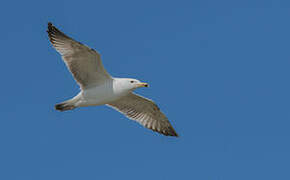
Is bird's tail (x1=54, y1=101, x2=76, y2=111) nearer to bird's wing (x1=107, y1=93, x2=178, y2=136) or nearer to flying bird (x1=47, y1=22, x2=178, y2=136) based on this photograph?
flying bird (x1=47, y1=22, x2=178, y2=136)

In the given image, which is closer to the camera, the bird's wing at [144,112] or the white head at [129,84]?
the white head at [129,84]

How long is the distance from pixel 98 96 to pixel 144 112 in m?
2.44

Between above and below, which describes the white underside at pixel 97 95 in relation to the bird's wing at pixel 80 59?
below

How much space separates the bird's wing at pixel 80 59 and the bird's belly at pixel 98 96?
0.68ft

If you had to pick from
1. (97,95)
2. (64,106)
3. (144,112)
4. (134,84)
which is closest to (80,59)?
(97,95)

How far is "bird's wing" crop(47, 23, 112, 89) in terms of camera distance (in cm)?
1369

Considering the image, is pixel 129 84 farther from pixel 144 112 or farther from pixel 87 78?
pixel 144 112

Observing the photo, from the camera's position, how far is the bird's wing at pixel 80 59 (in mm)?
13688

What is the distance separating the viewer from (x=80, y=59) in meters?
13.8

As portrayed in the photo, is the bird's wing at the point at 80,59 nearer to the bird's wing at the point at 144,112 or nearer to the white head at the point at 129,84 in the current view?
the white head at the point at 129,84

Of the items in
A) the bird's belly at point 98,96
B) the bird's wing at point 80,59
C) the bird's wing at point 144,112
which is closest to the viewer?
the bird's wing at point 80,59

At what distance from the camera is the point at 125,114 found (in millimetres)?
16188

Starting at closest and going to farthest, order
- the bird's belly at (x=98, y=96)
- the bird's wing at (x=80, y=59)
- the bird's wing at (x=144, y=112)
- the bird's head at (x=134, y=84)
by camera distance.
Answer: the bird's wing at (x=80, y=59), the bird's head at (x=134, y=84), the bird's belly at (x=98, y=96), the bird's wing at (x=144, y=112)

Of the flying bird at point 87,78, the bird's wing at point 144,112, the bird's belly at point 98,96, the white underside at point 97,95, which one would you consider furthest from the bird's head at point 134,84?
the bird's wing at point 144,112
